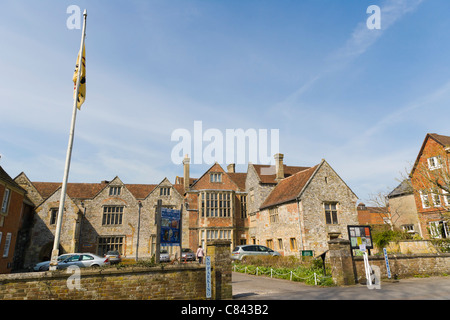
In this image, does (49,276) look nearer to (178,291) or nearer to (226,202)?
(178,291)

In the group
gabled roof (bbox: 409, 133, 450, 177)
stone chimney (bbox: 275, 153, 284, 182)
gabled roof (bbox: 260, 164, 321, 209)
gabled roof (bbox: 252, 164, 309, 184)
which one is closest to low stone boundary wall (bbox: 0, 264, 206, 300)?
gabled roof (bbox: 260, 164, 321, 209)

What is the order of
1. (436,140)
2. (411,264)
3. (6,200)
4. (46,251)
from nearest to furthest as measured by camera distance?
(411,264)
(6,200)
(46,251)
(436,140)

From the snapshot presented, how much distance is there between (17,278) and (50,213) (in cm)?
2633

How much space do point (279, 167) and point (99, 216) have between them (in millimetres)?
24291

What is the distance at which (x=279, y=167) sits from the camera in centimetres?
3669

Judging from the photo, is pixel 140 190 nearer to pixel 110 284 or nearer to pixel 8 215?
pixel 8 215

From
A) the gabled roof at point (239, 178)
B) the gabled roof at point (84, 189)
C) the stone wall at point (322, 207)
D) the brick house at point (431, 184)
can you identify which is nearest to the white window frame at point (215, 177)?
the gabled roof at point (239, 178)

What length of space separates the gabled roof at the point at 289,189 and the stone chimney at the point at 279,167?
85 cm

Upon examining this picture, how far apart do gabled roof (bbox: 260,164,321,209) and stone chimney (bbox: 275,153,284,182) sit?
85 cm

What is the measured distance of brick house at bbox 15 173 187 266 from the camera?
98.7ft

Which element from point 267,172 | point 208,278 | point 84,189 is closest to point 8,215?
point 84,189

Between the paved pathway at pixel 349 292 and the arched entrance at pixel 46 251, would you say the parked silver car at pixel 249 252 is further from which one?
the arched entrance at pixel 46 251
